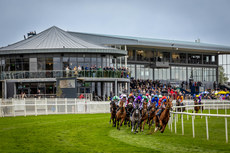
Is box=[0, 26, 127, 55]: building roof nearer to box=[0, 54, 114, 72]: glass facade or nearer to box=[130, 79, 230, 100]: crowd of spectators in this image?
box=[0, 54, 114, 72]: glass facade

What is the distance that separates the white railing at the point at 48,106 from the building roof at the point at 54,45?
36.7 ft

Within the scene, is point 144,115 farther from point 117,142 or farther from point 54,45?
point 54,45

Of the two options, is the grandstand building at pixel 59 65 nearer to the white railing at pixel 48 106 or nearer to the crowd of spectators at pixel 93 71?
the crowd of spectators at pixel 93 71

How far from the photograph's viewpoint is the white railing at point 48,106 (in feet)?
100

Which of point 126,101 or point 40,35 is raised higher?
point 40,35

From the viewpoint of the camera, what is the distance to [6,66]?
4575 centimetres

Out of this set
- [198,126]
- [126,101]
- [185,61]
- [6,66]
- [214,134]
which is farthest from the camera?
[185,61]

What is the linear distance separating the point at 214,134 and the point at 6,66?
120 feet

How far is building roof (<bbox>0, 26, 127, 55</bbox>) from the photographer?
43.7 metres

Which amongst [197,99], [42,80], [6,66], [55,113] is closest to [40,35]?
[6,66]

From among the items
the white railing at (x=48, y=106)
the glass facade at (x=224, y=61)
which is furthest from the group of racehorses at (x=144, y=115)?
the glass facade at (x=224, y=61)

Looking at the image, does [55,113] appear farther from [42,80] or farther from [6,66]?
[6,66]

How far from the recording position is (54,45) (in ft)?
150

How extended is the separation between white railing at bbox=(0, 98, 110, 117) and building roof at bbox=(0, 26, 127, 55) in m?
11.2
